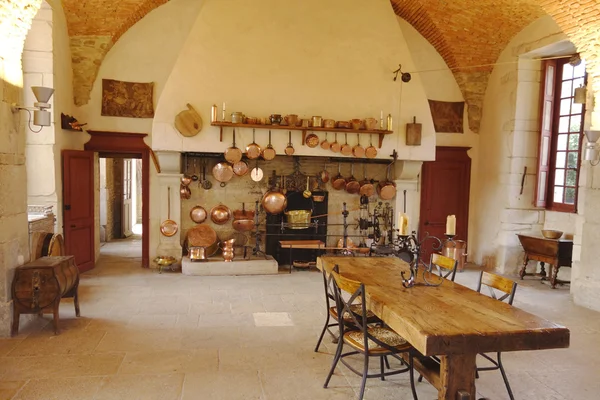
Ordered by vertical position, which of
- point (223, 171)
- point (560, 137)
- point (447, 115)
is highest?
point (447, 115)

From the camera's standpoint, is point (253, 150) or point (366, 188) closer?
point (253, 150)

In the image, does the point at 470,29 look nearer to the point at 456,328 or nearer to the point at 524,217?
the point at 524,217

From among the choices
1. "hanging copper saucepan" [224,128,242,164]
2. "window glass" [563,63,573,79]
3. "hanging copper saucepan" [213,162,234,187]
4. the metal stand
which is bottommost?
the metal stand

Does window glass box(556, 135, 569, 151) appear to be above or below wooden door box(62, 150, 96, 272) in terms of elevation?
above

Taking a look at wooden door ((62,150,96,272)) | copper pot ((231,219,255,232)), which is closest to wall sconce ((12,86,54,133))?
wooden door ((62,150,96,272))

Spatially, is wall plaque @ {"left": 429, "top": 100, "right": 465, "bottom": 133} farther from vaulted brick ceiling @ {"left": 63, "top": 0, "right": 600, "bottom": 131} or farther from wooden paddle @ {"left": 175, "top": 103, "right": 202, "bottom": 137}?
wooden paddle @ {"left": 175, "top": 103, "right": 202, "bottom": 137}

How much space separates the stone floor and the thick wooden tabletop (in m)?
0.74

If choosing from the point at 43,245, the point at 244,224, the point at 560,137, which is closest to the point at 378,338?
the point at 43,245

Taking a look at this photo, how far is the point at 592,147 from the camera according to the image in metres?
5.23

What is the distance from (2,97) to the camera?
12.6ft

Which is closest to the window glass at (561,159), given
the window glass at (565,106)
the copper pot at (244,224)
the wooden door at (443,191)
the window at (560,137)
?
the window at (560,137)

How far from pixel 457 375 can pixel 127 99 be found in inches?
249

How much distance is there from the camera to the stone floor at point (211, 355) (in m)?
3.12

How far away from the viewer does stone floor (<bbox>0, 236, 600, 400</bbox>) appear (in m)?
3.12
